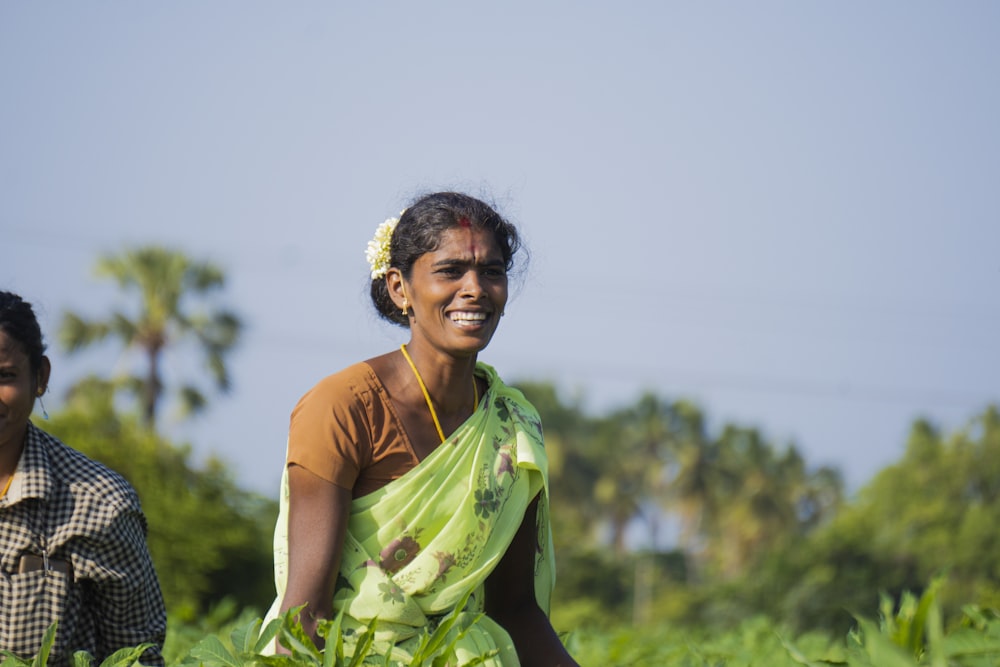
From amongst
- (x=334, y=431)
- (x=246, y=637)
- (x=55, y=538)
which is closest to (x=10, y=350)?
(x=55, y=538)

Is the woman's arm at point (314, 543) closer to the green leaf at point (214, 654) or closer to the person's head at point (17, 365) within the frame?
the green leaf at point (214, 654)

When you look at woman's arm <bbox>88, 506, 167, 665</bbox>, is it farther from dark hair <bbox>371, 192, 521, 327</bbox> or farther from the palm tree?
the palm tree

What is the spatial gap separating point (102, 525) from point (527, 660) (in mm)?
1263

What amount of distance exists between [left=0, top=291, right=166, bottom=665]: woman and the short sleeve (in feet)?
2.46

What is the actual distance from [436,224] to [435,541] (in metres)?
0.86

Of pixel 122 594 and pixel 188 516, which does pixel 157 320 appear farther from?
pixel 122 594

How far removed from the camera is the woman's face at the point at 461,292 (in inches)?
150

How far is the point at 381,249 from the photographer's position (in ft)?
13.6

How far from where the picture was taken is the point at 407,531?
12.2ft

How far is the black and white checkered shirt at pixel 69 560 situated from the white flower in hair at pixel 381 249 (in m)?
0.98

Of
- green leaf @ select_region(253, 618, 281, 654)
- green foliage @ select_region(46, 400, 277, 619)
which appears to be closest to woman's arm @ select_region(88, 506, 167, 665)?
green leaf @ select_region(253, 618, 281, 654)

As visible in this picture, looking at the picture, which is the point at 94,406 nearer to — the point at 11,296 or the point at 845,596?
the point at 11,296

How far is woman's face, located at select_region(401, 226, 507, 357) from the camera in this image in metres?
3.82

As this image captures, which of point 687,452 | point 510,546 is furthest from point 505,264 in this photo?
point 687,452
